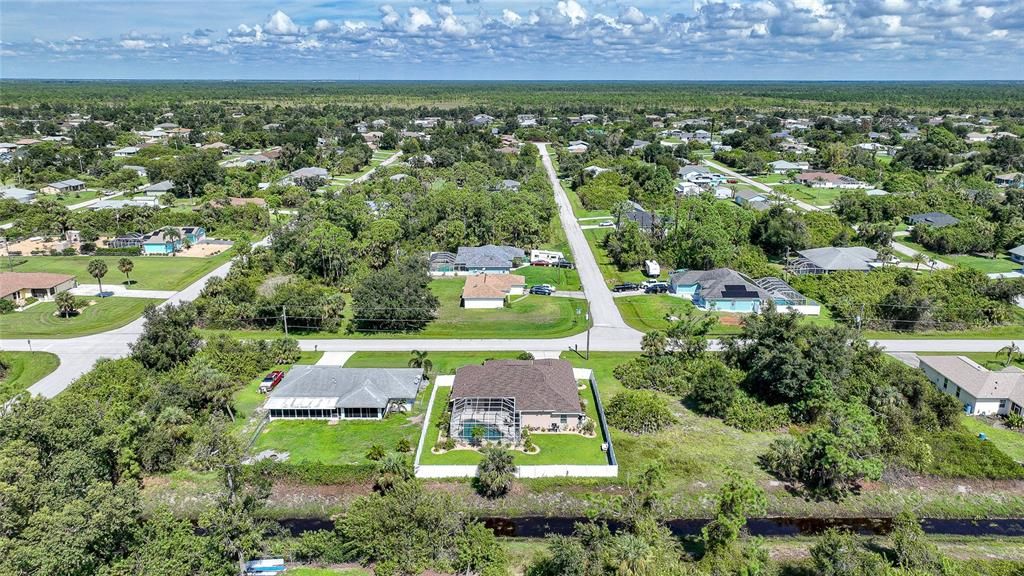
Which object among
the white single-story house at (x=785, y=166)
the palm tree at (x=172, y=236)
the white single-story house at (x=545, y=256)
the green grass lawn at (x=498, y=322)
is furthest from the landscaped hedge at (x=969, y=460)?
the white single-story house at (x=785, y=166)

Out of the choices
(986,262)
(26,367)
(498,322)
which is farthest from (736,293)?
(26,367)

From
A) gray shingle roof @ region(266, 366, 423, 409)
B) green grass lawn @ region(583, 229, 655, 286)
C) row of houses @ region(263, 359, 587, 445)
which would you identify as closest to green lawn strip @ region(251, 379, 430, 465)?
row of houses @ region(263, 359, 587, 445)

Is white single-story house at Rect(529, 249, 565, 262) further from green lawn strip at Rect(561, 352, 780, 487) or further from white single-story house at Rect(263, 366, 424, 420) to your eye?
white single-story house at Rect(263, 366, 424, 420)

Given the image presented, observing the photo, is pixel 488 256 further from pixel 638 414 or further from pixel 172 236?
pixel 172 236

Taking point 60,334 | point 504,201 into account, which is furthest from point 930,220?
point 60,334

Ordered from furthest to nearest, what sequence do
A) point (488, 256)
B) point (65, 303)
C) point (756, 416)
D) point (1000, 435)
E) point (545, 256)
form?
point (545, 256) < point (488, 256) < point (65, 303) < point (756, 416) < point (1000, 435)
